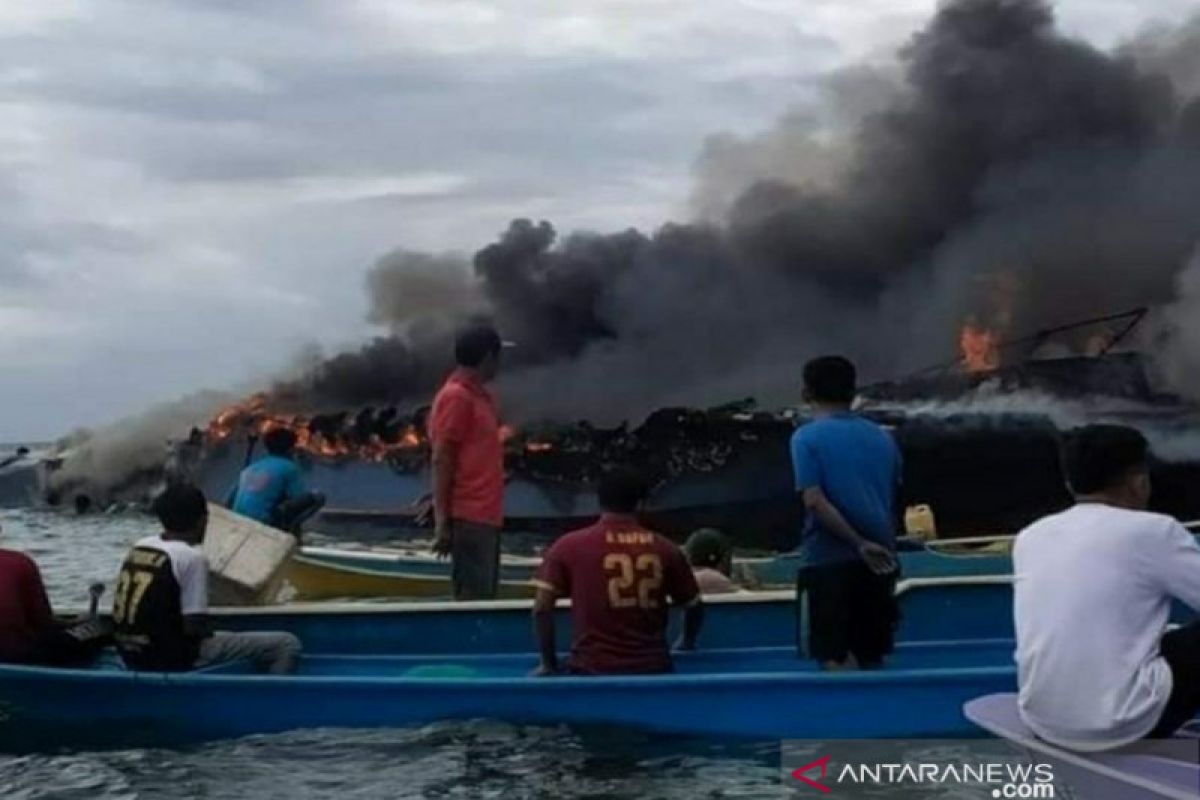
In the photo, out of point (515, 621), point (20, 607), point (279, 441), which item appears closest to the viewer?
point (20, 607)

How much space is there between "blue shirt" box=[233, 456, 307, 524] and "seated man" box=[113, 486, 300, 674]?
11.8 ft

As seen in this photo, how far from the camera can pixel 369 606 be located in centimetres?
1087

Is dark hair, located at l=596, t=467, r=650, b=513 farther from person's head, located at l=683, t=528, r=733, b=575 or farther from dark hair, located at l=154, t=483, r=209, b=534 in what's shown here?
person's head, located at l=683, t=528, r=733, b=575

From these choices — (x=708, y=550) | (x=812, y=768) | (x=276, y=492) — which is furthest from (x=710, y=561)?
(x=276, y=492)

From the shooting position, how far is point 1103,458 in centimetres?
495

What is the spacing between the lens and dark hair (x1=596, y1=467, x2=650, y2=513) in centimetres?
835

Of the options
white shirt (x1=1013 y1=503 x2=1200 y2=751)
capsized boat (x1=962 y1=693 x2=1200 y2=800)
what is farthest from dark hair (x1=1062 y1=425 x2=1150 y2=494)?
capsized boat (x1=962 y1=693 x2=1200 y2=800)

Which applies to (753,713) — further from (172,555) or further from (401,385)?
(401,385)

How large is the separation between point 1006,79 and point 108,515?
108 feet

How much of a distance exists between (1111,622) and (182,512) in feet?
18.2

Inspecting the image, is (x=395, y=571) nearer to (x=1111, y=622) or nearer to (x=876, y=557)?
(x=876, y=557)

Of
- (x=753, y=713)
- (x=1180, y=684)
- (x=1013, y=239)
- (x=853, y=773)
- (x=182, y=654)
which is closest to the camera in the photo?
(x=1180, y=684)

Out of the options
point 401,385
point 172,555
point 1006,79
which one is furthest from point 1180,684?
point 401,385

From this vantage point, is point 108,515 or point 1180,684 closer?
point 1180,684
